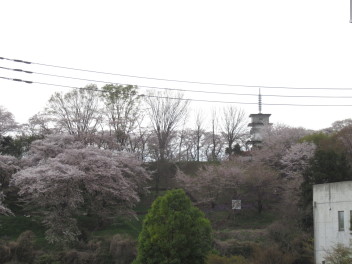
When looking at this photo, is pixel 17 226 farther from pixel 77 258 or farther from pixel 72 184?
pixel 77 258

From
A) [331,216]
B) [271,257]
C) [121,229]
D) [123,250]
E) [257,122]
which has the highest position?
→ [257,122]

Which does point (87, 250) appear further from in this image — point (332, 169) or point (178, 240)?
point (332, 169)

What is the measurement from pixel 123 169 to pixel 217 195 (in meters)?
8.59

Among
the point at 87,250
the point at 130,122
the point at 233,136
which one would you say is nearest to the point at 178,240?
the point at 87,250

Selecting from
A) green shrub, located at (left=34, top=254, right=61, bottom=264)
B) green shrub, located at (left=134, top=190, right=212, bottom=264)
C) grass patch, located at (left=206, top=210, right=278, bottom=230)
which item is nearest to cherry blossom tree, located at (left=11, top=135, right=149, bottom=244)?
green shrub, located at (left=34, top=254, right=61, bottom=264)

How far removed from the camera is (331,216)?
27.9 metres

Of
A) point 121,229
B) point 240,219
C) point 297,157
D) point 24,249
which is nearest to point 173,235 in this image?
point 24,249

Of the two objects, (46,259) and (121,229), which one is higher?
(121,229)

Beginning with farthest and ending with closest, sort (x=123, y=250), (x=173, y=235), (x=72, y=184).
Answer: (x=72, y=184), (x=123, y=250), (x=173, y=235)

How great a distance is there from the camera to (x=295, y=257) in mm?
27578

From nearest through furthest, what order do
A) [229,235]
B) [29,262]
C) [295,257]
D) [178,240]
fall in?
[178,240] → [295,257] → [29,262] → [229,235]

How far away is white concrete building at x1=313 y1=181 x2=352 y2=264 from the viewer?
26719 millimetres

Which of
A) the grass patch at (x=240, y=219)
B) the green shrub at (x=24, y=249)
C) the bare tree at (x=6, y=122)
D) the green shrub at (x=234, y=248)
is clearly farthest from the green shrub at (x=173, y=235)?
the bare tree at (x=6, y=122)

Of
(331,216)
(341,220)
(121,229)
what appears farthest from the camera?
(121,229)
